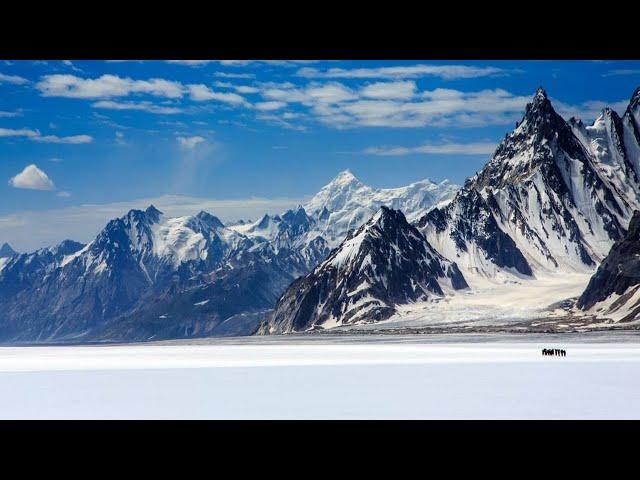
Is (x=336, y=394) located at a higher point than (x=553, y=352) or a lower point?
higher

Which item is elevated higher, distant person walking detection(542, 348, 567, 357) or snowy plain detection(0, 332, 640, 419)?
snowy plain detection(0, 332, 640, 419)

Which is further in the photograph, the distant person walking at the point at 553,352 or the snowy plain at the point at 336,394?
the distant person walking at the point at 553,352

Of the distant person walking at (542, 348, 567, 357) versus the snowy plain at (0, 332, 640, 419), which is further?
the distant person walking at (542, 348, 567, 357)

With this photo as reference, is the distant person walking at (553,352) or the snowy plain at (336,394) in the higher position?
the snowy plain at (336,394)

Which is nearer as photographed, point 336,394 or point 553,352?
point 336,394

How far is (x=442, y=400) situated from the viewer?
5725 cm
